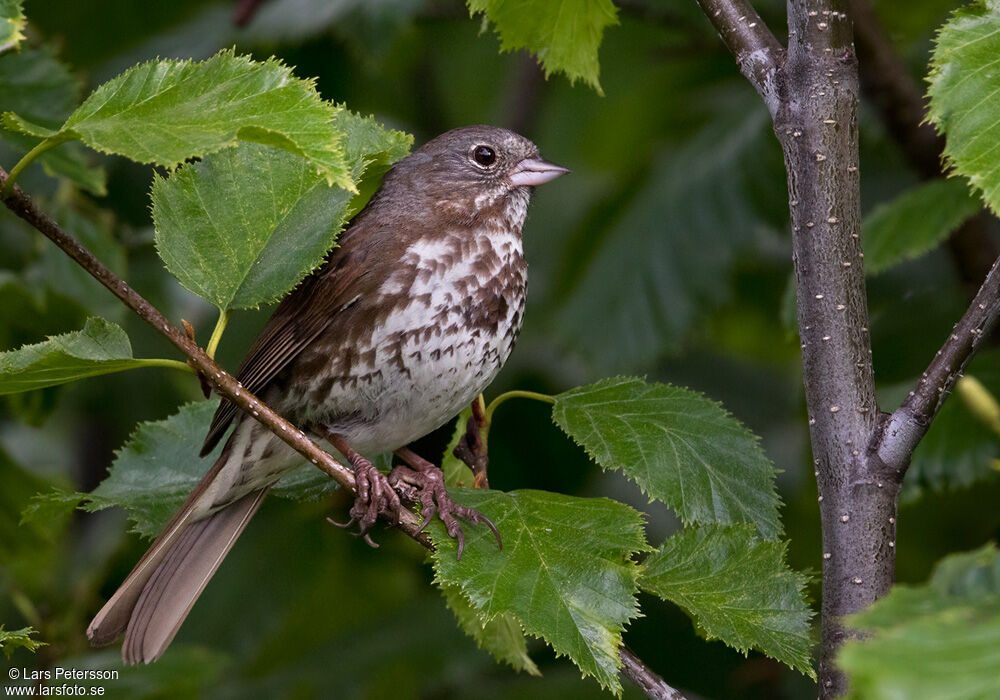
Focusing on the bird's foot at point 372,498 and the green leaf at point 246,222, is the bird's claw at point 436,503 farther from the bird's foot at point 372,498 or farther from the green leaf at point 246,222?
the green leaf at point 246,222

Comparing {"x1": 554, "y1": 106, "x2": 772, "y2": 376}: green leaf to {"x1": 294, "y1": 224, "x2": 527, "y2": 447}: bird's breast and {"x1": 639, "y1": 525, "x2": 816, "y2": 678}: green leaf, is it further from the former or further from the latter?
{"x1": 639, "y1": 525, "x2": 816, "y2": 678}: green leaf

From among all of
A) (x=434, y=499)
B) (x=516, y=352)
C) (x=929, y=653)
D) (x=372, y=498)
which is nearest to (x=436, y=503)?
(x=434, y=499)

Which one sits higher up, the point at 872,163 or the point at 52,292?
the point at 872,163

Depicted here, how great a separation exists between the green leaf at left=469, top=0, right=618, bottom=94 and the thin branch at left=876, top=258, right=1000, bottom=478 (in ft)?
3.18

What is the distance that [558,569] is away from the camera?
212 cm

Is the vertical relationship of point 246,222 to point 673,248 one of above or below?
above

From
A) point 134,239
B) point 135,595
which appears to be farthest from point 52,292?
point 135,595

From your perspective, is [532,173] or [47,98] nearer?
[47,98]

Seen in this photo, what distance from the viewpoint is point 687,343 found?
5176 mm

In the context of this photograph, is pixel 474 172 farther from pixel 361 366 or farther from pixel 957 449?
pixel 957 449

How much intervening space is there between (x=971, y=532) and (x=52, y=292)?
3.04 meters

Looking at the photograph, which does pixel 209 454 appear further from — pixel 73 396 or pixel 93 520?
pixel 93 520

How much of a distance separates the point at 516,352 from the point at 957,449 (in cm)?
243

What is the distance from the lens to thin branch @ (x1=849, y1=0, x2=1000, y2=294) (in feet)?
12.8
